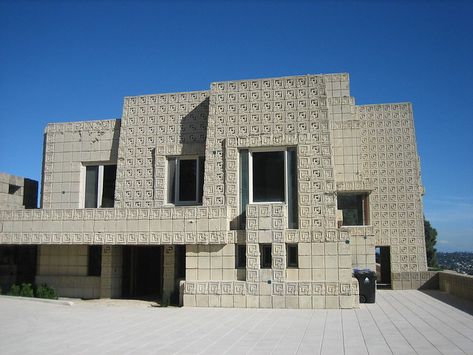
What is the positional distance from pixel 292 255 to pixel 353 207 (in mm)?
6513

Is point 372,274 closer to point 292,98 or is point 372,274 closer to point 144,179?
point 292,98

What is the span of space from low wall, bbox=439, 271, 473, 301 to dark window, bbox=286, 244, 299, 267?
5.53 meters

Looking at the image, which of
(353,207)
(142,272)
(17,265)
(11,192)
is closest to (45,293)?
(17,265)

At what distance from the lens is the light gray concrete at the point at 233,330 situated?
8.33 m

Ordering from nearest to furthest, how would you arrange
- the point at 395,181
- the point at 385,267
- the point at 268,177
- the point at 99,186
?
the point at 268,177 < the point at 99,186 < the point at 395,181 < the point at 385,267

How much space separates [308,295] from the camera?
13.6 metres

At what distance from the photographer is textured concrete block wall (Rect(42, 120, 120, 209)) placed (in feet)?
61.1

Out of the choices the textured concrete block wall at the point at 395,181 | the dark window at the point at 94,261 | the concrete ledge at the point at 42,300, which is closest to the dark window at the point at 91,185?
the dark window at the point at 94,261

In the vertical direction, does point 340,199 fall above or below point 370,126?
below

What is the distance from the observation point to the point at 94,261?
17719 mm

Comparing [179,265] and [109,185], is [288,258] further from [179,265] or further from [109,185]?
[109,185]

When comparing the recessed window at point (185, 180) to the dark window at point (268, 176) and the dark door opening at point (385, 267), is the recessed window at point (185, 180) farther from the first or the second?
the dark door opening at point (385, 267)

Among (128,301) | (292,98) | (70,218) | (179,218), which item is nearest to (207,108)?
(292,98)

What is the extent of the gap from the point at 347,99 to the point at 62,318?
13.0 metres
